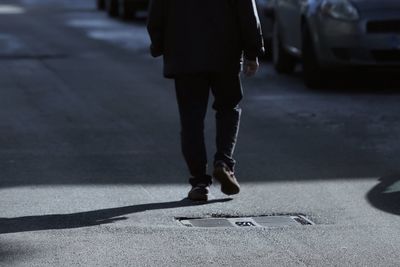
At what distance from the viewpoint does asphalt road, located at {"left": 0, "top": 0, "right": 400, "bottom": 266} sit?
6715 mm

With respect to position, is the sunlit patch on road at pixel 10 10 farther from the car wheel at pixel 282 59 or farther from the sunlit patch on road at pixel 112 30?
the car wheel at pixel 282 59

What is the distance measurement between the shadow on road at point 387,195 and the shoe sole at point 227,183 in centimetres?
82

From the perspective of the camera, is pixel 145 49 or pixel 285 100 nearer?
pixel 285 100

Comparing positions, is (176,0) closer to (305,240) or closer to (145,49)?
(305,240)

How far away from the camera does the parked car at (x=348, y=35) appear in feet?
47.1

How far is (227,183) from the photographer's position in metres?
8.17

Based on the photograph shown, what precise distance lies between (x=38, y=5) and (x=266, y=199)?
27.1m

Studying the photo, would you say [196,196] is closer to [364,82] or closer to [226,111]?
[226,111]

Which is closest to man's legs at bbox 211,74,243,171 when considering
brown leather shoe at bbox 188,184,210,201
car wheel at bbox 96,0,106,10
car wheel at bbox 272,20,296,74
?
brown leather shoe at bbox 188,184,210,201

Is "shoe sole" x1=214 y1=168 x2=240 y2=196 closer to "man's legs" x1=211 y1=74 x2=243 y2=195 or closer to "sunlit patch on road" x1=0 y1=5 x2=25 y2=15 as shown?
"man's legs" x1=211 y1=74 x2=243 y2=195

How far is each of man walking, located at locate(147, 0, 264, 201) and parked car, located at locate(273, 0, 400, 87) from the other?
6.18m

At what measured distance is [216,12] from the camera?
8.30m

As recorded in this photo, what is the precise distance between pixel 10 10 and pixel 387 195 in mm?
24992

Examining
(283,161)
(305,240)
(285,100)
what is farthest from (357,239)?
(285,100)
